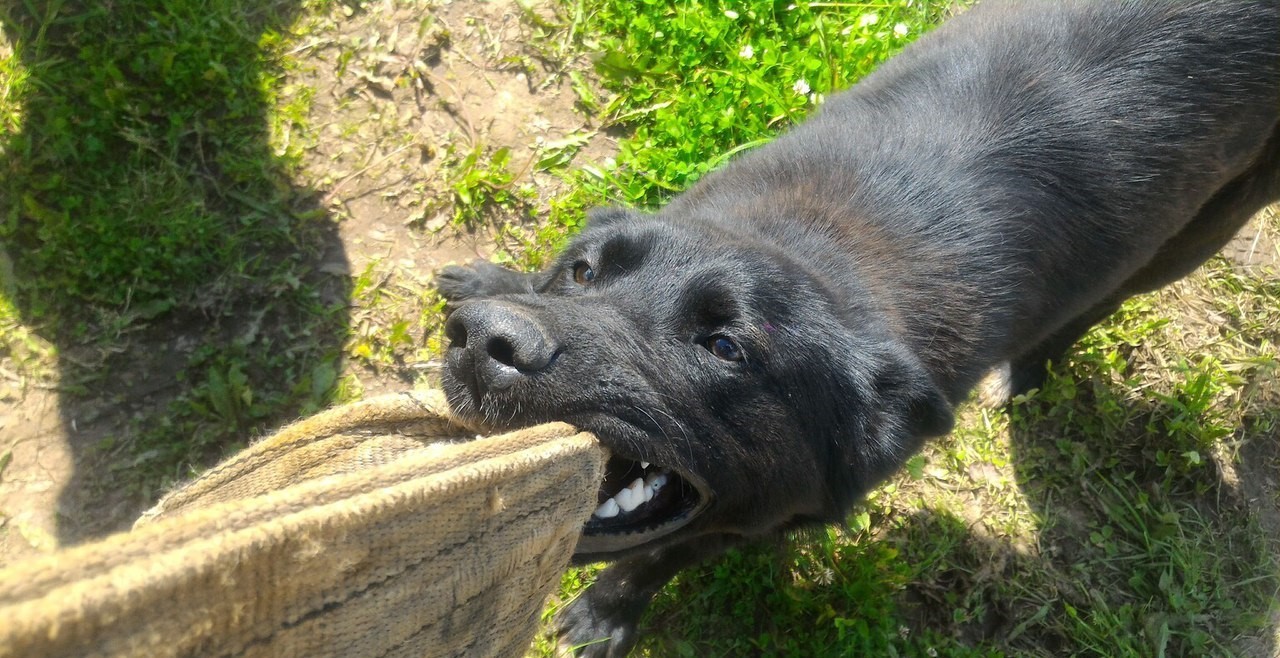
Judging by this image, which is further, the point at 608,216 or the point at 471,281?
the point at 471,281

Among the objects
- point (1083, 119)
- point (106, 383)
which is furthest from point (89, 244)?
point (1083, 119)

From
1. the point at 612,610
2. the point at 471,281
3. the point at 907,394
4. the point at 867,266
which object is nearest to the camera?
the point at 907,394

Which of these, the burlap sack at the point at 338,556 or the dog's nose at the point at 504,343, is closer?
the burlap sack at the point at 338,556

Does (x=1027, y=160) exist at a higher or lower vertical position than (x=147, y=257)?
lower

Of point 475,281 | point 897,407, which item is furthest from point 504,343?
point 475,281

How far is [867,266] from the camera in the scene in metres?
2.86

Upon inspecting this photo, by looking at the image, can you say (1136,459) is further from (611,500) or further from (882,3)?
(611,500)

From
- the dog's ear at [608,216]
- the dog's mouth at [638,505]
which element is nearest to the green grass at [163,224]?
the dog's ear at [608,216]

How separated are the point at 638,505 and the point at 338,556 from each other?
1232 millimetres

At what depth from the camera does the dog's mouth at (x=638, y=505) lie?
2.27 meters

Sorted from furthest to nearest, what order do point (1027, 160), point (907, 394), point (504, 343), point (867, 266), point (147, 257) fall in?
point (147, 257) → point (1027, 160) → point (867, 266) → point (907, 394) → point (504, 343)

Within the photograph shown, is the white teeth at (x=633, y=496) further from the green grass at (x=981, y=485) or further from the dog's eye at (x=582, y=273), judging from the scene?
the green grass at (x=981, y=485)

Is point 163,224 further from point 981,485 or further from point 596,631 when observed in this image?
point 981,485

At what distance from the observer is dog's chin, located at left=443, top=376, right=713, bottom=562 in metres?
2.07
